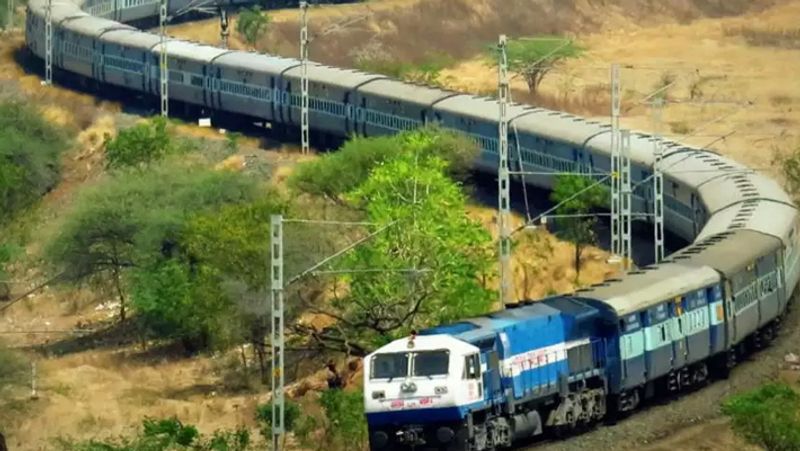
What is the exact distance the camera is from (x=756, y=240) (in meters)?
54.1

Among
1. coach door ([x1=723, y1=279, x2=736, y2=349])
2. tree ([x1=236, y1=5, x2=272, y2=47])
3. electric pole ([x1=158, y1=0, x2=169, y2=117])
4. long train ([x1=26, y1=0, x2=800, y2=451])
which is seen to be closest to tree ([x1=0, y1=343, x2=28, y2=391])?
long train ([x1=26, y1=0, x2=800, y2=451])

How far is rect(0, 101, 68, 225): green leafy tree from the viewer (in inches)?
3140

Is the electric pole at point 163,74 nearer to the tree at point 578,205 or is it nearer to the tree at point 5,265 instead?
the tree at point 5,265

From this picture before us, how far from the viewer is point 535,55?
108 metres

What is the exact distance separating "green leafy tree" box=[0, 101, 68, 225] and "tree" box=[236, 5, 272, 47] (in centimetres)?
2069

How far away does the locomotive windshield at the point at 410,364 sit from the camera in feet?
136

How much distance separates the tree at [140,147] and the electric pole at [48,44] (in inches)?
707

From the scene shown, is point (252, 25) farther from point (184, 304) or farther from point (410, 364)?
point (410, 364)

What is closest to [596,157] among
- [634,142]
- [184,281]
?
[634,142]

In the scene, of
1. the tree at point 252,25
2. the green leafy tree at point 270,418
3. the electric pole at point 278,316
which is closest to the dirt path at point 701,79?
the tree at point 252,25

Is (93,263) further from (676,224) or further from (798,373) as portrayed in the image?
(798,373)

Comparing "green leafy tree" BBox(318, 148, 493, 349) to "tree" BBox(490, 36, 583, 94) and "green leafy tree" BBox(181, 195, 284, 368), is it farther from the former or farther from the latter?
"tree" BBox(490, 36, 583, 94)

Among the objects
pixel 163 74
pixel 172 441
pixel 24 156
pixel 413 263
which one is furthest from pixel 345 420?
pixel 163 74

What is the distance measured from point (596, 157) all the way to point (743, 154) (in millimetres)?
15882
